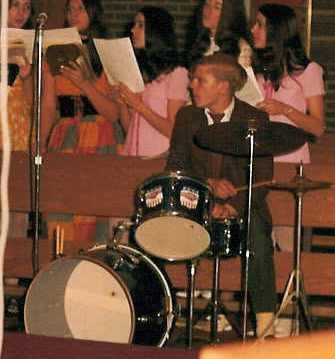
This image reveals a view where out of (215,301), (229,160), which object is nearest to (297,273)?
(215,301)

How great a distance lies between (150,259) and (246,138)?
2.24 feet

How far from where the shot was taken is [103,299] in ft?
15.7

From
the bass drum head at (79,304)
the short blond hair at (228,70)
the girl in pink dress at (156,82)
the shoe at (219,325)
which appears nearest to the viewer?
the bass drum head at (79,304)

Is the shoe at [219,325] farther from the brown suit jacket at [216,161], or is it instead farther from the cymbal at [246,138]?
the cymbal at [246,138]

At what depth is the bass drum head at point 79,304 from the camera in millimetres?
4734

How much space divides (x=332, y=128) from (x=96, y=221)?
8.17 feet

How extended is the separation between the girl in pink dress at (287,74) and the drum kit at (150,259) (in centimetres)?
52

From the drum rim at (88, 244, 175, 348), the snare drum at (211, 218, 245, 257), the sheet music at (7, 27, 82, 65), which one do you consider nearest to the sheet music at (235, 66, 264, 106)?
the snare drum at (211, 218, 245, 257)

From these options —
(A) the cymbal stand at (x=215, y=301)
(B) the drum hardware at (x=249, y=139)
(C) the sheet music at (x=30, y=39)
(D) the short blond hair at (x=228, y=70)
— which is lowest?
(A) the cymbal stand at (x=215, y=301)

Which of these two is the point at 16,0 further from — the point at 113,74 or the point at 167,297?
the point at 167,297

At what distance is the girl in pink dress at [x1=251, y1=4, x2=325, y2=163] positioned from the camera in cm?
538

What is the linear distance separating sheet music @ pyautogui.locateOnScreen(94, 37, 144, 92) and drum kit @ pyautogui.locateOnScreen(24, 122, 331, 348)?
1.91 feet

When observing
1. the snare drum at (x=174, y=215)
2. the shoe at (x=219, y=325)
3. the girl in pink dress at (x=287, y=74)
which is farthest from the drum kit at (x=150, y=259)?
the shoe at (x=219, y=325)

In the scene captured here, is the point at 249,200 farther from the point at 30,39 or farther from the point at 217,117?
the point at 30,39
